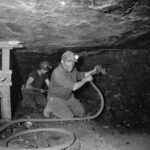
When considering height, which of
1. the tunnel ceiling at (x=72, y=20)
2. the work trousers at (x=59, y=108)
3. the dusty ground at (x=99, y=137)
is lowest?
the dusty ground at (x=99, y=137)

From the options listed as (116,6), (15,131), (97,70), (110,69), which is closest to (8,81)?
(15,131)

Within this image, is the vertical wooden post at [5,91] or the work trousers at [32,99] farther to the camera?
the work trousers at [32,99]

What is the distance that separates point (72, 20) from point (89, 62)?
4.11 metres

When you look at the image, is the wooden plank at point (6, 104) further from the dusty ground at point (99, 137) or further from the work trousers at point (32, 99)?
the work trousers at point (32, 99)

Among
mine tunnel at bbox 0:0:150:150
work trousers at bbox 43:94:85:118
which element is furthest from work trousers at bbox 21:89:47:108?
work trousers at bbox 43:94:85:118

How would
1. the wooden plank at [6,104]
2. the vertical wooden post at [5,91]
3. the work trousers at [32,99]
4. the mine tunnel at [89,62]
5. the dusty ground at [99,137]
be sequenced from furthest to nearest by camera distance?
the work trousers at [32,99]
the wooden plank at [6,104]
the vertical wooden post at [5,91]
the dusty ground at [99,137]
the mine tunnel at [89,62]

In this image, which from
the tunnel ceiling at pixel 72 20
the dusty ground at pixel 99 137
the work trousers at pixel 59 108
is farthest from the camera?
the work trousers at pixel 59 108

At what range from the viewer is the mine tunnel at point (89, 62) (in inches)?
122

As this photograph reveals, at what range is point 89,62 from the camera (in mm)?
7484

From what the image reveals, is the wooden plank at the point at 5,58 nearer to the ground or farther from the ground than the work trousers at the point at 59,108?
farther from the ground

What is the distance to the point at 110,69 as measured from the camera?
7.32 m

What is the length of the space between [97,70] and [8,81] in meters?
2.14

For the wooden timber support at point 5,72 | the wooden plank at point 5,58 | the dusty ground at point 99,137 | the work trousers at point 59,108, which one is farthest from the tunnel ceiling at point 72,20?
the dusty ground at point 99,137

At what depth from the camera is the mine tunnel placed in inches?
122
